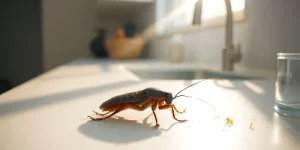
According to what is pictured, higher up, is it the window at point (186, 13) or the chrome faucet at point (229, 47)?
the window at point (186, 13)

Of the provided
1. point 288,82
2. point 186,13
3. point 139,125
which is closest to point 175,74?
point 186,13

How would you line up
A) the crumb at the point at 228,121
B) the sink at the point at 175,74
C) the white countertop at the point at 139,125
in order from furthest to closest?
the sink at the point at 175,74 → the crumb at the point at 228,121 → the white countertop at the point at 139,125

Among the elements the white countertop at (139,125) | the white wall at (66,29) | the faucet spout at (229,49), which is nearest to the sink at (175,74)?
the faucet spout at (229,49)

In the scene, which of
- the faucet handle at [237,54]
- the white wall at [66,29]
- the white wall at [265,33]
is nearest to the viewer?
the white wall at [265,33]

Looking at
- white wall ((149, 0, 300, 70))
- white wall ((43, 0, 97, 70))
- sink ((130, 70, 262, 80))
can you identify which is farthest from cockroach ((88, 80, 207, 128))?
white wall ((43, 0, 97, 70))

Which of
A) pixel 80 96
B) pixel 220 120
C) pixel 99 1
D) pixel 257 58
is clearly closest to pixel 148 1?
pixel 99 1

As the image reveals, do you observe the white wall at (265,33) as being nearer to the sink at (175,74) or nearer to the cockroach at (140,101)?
the sink at (175,74)

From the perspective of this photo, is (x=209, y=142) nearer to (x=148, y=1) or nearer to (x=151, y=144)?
(x=151, y=144)

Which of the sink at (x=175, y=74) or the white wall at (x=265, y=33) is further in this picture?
the sink at (x=175, y=74)
